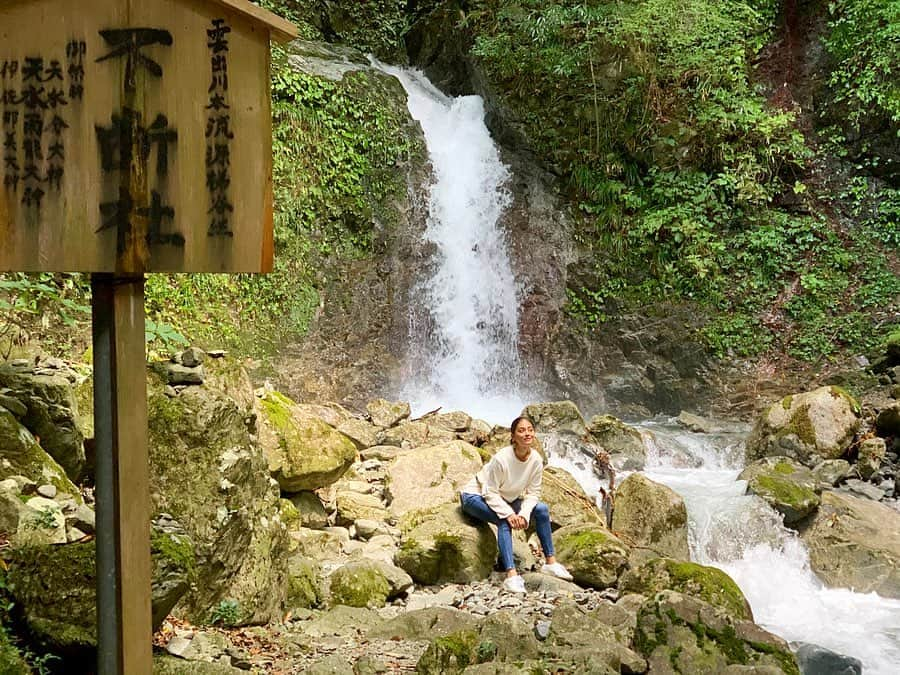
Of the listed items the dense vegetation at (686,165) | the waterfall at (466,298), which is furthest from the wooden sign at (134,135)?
the waterfall at (466,298)

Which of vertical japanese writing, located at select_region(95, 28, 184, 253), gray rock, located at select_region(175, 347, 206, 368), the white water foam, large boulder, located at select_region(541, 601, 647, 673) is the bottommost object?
the white water foam

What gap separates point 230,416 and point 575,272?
356 inches

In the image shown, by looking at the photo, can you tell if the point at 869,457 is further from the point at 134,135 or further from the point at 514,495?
the point at 134,135

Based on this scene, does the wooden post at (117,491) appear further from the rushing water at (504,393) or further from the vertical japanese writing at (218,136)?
the rushing water at (504,393)

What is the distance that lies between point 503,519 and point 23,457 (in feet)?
10.2

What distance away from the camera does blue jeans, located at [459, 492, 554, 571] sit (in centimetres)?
523

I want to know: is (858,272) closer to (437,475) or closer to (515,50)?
(515,50)

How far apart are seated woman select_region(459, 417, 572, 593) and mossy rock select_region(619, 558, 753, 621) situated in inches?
22.0

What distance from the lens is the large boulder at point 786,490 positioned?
666 centimetres

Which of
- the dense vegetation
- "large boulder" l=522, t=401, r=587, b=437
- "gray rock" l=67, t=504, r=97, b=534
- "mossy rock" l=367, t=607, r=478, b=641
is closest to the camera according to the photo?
"gray rock" l=67, t=504, r=97, b=534

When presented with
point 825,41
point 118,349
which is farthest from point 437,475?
point 825,41

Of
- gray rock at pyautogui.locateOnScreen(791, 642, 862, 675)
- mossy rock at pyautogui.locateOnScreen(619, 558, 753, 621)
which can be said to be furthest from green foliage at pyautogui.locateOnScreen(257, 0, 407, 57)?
gray rock at pyautogui.locateOnScreen(791, 642, 862, 675)

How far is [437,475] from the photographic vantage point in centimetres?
670

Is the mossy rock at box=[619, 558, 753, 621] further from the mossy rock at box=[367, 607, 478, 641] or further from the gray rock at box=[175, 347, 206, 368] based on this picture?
the gray rock at box=[175, 347, 206, 368]
